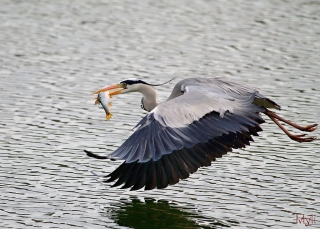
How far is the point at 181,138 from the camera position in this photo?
23.3ft

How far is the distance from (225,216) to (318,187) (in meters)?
1.37

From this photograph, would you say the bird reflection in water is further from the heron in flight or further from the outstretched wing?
the outstretched wing

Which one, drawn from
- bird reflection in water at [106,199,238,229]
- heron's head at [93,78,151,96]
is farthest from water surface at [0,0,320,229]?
heron's head at [93,78,151,96]

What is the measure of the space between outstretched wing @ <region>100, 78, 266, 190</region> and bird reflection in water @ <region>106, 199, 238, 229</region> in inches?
20.9

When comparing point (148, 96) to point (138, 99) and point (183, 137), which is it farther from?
point (138, 99)

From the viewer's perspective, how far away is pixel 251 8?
18.6 m

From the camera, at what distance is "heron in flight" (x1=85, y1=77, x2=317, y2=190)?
6.95 m

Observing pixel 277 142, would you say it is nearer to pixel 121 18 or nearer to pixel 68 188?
pixel 68 188

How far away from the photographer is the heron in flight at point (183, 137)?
695 centimetres

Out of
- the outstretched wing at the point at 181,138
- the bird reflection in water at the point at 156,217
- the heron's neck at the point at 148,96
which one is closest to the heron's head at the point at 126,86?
the heron's neck at the point at 148,96

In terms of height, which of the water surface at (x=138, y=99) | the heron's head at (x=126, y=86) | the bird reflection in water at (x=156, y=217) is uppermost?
the heron's head at (x=126, y=86)

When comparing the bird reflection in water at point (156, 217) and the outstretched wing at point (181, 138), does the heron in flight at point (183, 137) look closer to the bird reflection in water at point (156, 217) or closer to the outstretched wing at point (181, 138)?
the outstretched wing at point (181, 138)

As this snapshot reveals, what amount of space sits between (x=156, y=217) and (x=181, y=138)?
988 millimetres

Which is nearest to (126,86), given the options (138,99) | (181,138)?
(181,138)
